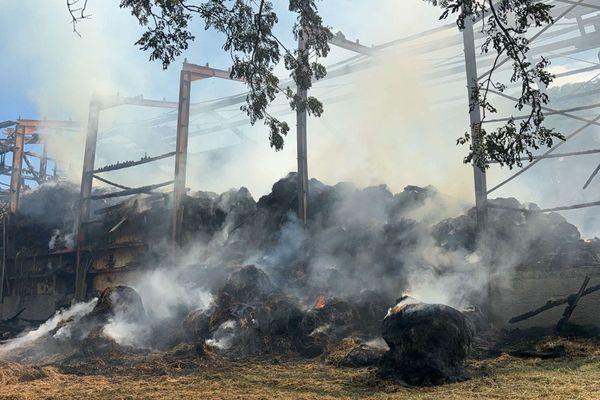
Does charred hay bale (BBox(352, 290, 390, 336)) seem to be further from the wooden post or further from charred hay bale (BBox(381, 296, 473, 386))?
the wooden post

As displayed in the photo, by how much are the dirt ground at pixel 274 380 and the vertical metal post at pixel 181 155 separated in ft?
30.0

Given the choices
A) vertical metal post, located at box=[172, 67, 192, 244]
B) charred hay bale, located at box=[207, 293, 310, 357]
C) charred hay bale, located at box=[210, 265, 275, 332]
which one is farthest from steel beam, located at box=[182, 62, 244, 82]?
charred hay bale, located at box=[207, 293, 310, 357]

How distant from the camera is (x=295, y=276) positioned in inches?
626

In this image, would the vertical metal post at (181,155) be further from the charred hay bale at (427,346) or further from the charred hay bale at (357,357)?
the charred hay bale at (427,346)

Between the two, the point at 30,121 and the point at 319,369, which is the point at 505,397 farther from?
the point at 30,121

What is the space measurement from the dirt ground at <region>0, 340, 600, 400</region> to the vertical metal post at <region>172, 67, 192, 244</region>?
→ 9.15m

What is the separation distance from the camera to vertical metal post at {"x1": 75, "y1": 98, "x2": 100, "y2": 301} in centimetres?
2142

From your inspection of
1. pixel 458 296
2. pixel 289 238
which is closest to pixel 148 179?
pixel 289 238

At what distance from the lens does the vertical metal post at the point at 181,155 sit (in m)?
20.0

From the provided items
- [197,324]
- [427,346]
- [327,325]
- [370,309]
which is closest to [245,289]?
[197,324]

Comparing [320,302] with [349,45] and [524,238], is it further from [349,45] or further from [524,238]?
[349,45]

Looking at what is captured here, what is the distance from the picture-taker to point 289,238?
18.0 metres

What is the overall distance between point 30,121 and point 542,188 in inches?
1285

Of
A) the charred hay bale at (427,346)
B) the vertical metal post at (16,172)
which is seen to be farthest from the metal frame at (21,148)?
the charred hay bale at (427,346)
